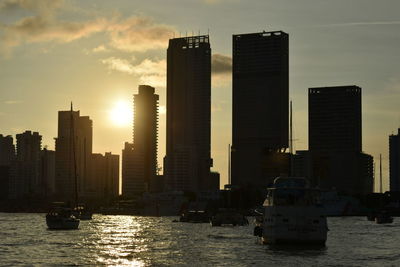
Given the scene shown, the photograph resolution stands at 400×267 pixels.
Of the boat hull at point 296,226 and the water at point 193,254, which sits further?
the boat hull at point 296,226

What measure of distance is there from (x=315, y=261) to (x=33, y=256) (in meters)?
34.3

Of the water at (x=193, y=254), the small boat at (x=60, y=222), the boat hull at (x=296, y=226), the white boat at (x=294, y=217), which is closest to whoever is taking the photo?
the water at (x=193, y=254)

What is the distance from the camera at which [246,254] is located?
95625 mm

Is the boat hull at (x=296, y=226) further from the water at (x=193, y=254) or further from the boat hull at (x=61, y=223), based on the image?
the boat hull at (x=61, y=223)

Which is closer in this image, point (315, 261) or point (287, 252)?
point (315, 261)

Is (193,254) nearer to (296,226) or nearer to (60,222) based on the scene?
(296,226)

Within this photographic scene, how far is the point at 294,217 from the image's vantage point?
9700cm

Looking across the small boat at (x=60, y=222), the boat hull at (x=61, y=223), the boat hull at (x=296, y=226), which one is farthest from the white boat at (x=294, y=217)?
the small boat at (x=60, y=222)

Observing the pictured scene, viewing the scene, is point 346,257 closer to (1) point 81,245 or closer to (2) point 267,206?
(2) point 267,206

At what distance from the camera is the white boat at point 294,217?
9691 cm

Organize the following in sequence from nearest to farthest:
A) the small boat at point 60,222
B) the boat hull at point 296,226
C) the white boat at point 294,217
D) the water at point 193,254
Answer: the water at point 193,254
the boat hull at point 296,226
the white boat at point 294,217
the small boat at point 60,222

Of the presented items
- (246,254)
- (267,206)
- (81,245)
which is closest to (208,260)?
(246,254)

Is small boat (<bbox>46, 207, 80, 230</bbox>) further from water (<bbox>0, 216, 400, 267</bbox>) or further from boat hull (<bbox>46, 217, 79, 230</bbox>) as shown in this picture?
water (<bbox>0, 216, 400, 267</bbox>)

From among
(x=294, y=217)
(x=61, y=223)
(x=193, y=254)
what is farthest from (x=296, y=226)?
(x=61, y=223)
